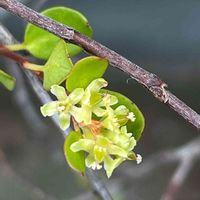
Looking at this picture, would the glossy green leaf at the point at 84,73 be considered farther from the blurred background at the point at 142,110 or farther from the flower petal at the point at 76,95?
the blurred background at the point at 142,110

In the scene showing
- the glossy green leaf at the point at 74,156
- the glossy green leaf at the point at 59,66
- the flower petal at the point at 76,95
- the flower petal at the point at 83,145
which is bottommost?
the glossy green leaf at the point at 74,156

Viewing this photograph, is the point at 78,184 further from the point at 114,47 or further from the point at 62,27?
the point at 62,27

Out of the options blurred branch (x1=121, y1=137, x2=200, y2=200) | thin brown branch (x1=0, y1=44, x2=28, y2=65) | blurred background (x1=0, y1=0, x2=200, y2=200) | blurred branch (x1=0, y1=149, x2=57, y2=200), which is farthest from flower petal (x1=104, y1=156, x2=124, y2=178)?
blurred branch (x1=0, y1=149, x2=57, y2=200)

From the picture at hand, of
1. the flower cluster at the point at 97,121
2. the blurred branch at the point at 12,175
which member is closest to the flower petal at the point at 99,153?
the flower cluster at the point at 97,121

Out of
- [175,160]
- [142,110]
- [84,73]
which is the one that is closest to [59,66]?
[84,73]

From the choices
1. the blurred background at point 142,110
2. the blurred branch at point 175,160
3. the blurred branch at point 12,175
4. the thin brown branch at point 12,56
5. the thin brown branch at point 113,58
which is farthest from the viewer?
the blurred branch at point 12,175

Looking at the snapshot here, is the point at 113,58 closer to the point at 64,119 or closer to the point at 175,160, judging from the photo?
the point at 64,119

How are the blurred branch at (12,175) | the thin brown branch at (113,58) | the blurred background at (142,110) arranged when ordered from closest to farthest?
the thin brown branch at (113,58), the blurred background at (142,110), the blurred branch at (12,175)

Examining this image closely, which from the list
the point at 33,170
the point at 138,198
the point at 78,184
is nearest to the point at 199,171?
the point at 138,198
